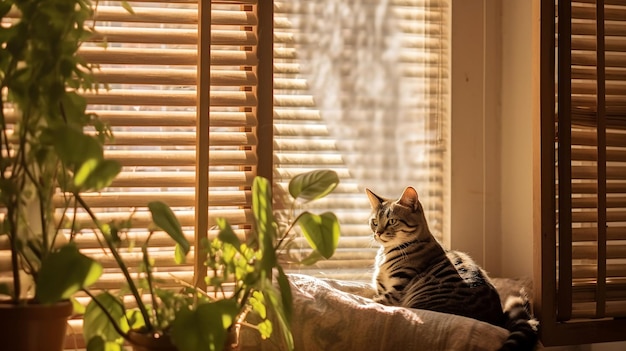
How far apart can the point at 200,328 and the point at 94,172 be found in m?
0.27

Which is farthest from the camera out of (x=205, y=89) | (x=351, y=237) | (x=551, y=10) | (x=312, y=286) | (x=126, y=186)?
(x=351, y=237)

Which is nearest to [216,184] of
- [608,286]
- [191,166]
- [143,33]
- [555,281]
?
[191,166]

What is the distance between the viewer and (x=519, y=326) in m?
1.99

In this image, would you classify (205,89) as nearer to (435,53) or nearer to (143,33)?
(143,33)

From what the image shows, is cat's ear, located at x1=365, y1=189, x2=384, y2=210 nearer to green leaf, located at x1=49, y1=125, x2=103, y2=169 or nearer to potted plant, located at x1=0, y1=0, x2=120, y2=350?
potted plant, located at x1=0, y1=0, x2=120, y2=350

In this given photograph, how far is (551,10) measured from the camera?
191 cm

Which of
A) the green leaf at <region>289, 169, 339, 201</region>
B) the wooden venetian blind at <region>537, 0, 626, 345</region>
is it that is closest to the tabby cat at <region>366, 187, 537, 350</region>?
the wooden venetian blind at <region>537, 0, 626, 345</region>

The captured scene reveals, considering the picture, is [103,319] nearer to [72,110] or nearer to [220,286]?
[220,286]

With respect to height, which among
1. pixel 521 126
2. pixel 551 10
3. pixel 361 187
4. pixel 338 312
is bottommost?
pixel 338 312

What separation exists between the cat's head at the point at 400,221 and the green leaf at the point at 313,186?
3.82ft

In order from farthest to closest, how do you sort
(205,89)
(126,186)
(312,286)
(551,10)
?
(312,286)
(551,10)
(126,186)
(205,89)

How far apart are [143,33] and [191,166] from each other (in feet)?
1.04

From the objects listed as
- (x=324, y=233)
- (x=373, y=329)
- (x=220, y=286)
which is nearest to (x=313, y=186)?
(x=324, y=233)

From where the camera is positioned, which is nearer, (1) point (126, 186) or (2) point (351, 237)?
(1) point (126, 186)
